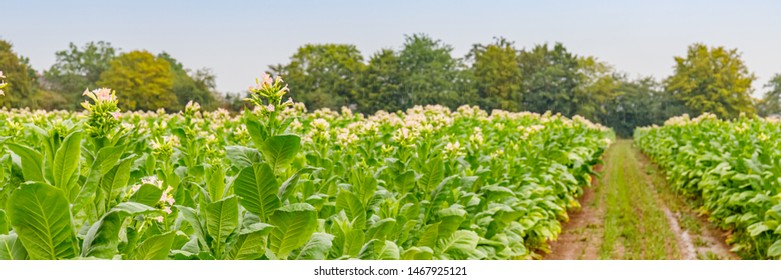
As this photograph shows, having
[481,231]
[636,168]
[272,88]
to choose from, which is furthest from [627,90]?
[272,88]

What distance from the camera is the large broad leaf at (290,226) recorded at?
162 centimetres

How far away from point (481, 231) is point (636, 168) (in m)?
11.1

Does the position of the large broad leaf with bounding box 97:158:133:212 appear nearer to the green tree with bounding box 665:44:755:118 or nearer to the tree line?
the tree line

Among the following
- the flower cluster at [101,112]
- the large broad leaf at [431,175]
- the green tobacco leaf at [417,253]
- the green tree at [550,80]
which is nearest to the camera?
the flower cluster at [101,112]

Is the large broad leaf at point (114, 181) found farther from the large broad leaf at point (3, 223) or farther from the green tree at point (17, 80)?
the green tree at point (17, 80)

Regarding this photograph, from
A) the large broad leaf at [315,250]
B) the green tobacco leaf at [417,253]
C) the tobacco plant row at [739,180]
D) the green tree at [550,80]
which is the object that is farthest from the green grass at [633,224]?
the large broad leaf at [315,250]

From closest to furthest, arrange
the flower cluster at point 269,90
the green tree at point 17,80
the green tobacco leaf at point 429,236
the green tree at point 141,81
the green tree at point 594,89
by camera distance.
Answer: the flower cluster at point 269,90
the green tobacco leaf at point 429,236
the green tree at point 17,80
the green tree at point 141,81
the green tree at point 594,89

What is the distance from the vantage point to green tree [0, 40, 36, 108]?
4544mm

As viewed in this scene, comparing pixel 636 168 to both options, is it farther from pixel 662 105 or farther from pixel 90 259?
pixel 90 259

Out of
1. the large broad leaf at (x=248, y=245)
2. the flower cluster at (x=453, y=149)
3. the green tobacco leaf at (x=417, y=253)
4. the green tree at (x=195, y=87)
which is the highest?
the green tree at (x=195, y=87)

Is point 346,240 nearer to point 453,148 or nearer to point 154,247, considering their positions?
point 154,247

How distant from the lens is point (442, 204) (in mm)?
3689

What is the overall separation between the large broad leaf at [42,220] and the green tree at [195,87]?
4.03m

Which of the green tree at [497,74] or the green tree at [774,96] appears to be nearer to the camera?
the green tree at [774,96]
